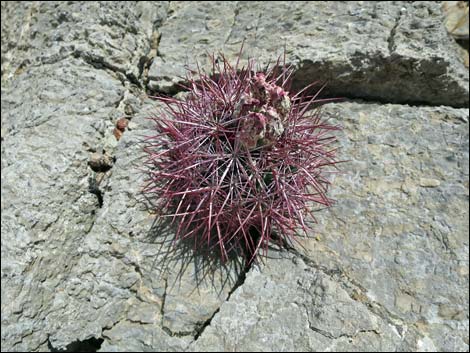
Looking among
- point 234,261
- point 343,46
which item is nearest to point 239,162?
point 234,261

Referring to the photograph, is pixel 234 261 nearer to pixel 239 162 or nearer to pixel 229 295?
pixel 229 295

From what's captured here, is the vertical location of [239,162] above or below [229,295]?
above

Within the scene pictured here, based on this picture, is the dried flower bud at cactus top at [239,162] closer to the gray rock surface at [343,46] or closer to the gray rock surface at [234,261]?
the gray rock surface at [234,261]

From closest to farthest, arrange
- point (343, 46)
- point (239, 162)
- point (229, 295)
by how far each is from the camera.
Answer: point (239, 162) < point (229, 295) < point (343, 46)

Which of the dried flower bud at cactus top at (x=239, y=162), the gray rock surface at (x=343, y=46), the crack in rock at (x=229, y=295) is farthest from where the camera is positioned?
the gray rock surface at (x=343, y=46)

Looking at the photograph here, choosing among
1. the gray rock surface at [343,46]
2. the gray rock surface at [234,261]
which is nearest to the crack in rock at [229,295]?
the gray rock surface at [234,261]

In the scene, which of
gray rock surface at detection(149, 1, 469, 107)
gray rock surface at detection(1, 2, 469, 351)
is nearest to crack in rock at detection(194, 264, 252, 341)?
gray rock surface at detection(1, 2, 469, 351)
